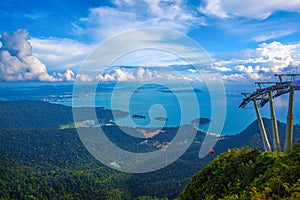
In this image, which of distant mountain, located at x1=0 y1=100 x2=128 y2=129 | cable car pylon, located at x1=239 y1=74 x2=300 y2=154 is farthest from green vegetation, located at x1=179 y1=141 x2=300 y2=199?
distant mountain, located at x1=0 y1=100 x2=128 y2=129

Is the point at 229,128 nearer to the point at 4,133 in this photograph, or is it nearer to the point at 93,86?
the point at 4,133

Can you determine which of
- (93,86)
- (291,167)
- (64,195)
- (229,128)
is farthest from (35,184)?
(229,128)

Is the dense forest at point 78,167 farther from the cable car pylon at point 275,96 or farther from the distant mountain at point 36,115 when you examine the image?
the cable car pylon at point 275,96

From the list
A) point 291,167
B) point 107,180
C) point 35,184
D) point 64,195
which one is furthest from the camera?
point 107,180

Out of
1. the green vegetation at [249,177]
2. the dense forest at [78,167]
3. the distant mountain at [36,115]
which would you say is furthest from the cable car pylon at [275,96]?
the distant mountain at [36,115]

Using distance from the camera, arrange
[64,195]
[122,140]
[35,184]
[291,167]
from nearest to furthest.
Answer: [291,167] < [64,195] < [35,184] < [122,140]

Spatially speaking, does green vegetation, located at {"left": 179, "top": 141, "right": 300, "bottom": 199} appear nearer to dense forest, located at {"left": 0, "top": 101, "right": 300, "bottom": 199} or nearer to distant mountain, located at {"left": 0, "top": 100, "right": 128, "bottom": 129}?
dense forest, located at {"left": 0, "top": 101, "right": 300, "bottom": 199}
